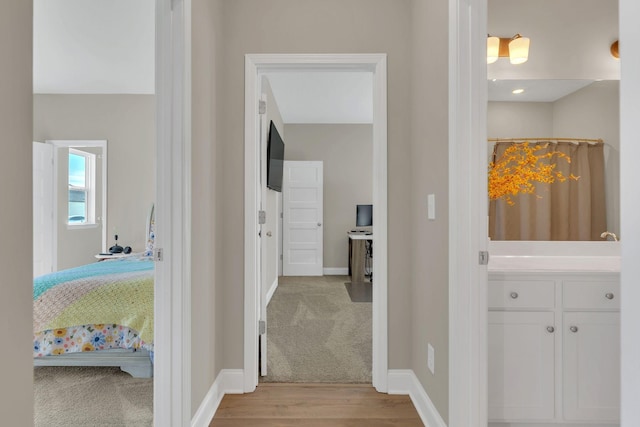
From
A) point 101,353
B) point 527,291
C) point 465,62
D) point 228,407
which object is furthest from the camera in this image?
point 101,353

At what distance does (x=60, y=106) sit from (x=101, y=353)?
371 centimetres

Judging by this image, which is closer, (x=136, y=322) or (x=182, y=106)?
(x=182, y=106)

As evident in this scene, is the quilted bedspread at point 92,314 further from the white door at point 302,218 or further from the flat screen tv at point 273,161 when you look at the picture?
the white door at point 302,218

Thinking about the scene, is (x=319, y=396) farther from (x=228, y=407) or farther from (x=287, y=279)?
(x=287, y=279)

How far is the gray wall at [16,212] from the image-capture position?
2.12ft

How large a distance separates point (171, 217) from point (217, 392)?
1.15 metres

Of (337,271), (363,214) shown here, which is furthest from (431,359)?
(337,271)

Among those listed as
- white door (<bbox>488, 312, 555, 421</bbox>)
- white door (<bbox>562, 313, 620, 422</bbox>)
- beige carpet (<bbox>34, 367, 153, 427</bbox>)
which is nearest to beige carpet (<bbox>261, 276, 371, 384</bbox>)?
beige carpet (<bbox>34, 367, 153, 427</bbox>)

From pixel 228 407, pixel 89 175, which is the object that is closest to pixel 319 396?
pixel 228 407

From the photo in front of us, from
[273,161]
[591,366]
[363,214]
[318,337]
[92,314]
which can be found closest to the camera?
[591,366]

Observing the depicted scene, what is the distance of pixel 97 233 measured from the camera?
190 inches

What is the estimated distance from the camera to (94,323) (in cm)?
235

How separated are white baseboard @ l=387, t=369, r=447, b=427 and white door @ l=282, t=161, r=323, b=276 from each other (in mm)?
4084

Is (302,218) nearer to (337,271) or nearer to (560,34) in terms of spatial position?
(337,271)
